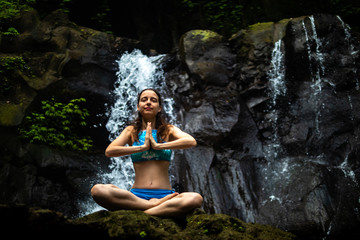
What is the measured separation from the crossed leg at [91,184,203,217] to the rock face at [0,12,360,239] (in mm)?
3273

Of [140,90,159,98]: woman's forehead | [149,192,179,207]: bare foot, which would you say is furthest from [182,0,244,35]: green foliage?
[149,192,179,207]: bare foot

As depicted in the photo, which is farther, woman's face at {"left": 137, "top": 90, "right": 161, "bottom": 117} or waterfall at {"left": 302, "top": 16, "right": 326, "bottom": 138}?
waterfall at {"left": 302, "top": 16, "right": 326, "bottom": 138}

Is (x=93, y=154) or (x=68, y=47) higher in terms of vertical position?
(x=68, y=47)

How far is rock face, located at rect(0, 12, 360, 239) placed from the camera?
5.99 metres

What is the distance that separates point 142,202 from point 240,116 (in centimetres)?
458

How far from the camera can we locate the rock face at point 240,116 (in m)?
5.99

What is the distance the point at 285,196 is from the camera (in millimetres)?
6238

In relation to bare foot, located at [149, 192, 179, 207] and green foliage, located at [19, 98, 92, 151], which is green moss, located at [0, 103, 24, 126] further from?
bare foot, located at [149, 192, 179, 207]

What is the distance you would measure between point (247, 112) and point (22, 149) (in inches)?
188

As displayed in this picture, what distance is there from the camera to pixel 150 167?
3328mm

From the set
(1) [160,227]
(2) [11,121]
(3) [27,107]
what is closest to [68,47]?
(3) [27,107]

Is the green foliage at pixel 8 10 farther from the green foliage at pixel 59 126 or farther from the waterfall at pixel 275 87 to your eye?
the waterfall at pixel 275 87

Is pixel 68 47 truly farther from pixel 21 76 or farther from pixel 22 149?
pixel 22 149

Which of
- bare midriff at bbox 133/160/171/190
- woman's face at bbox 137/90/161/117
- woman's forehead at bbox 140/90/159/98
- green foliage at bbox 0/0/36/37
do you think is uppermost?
green foliage at bbox 0/0/36/37
